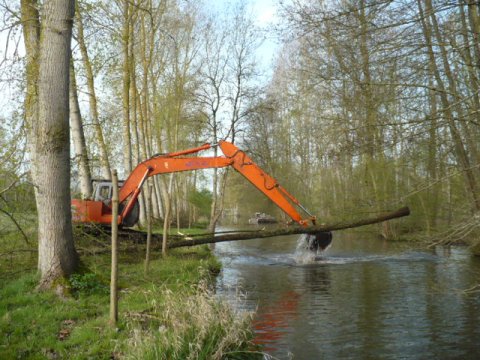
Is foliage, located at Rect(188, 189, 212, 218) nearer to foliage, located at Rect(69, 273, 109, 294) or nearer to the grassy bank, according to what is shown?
foliage, located at Rect(69, 273, 109, 294)

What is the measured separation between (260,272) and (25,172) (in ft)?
26.0

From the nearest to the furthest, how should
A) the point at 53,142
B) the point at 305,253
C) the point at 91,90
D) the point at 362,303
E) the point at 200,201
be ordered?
the point at 53,142 → the point at 362,303 → the point at 305,253 → the point at 91,90 → the point at 200,201

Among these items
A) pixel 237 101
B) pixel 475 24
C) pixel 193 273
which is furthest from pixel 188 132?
pixel 475 24

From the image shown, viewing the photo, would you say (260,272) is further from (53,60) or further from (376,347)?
(53,60)

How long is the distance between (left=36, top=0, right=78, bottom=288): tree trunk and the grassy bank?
50cm

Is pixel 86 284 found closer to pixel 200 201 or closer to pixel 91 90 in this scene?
pixel 91 90

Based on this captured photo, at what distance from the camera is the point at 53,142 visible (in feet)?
26.8

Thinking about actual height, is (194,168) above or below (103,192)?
above

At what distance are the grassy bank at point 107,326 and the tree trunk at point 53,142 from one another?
50cm

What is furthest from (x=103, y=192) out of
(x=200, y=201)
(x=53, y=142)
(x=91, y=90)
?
(x=200, y=201)

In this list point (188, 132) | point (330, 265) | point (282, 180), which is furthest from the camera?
point (282, 180)

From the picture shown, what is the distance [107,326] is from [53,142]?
3.34 meters

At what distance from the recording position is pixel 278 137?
127ft

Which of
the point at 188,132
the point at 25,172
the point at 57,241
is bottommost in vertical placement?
the point at 57,241
